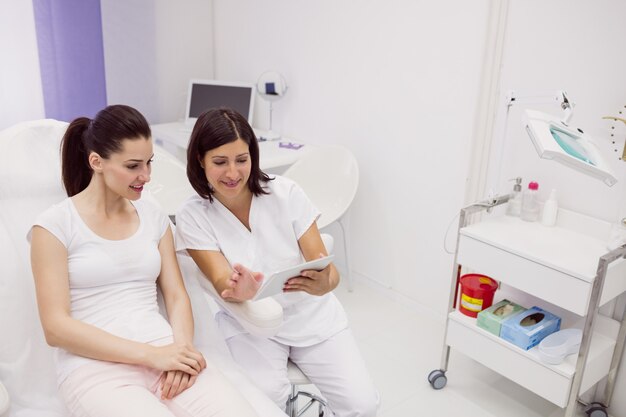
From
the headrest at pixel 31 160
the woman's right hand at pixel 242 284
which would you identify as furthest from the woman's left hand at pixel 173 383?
the headrest at pixel 31 160

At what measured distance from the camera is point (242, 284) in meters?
1.42

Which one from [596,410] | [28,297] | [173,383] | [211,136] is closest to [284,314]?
[173,383]

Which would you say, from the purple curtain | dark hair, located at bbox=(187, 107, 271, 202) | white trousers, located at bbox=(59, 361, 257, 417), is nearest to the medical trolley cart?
dark hair, located at bbox=(187, 107, 271, 202)

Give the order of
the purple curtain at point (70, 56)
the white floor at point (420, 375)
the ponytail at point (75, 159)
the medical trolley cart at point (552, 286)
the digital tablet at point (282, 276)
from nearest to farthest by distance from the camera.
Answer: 1. the digital tablet at point (282, 276)
2. the ponytail at point (75, 159)
3. the medical trolley cart at point (552, 286)
4. the white floor at point (420, 375)
5. the purple curtain at point (70, 56)

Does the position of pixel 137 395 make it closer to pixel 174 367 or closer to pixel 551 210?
pixel 174 367

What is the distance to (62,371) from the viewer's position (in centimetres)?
133

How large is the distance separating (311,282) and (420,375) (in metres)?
1.07

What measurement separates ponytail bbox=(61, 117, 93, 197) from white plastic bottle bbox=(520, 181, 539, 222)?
1.52m

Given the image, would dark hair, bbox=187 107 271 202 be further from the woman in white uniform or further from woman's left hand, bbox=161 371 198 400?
woman's left hand, bbox=161 371 198 400

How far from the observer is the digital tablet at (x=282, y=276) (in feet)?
4.40

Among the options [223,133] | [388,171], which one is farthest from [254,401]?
[388,171]

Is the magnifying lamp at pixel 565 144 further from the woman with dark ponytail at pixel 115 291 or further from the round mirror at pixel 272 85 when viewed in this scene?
the round mirror at pixel 272 85

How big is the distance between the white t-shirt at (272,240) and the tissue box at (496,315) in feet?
2.13

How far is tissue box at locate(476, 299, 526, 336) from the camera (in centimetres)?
205
